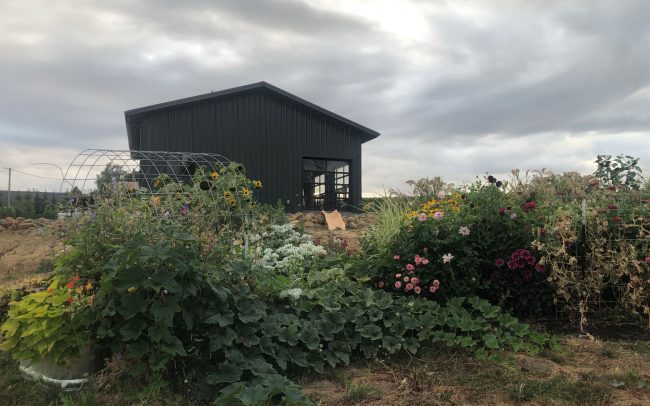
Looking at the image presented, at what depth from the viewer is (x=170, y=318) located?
2287 mm

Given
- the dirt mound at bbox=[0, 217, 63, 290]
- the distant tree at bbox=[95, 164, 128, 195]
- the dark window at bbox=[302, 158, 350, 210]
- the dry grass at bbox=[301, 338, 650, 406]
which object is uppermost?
the dark window at bbox=[302, 158, 350, 210]

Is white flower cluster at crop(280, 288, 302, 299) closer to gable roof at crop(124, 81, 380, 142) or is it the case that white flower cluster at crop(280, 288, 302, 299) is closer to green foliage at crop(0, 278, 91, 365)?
green foliage at crop(0, 278, 91, 365)

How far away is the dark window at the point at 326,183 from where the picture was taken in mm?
14781

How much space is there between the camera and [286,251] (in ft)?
15.9

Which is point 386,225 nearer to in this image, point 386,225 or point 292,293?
point 386,225

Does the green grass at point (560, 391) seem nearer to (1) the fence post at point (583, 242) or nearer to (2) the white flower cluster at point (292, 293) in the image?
(2) the white flower cluster at point (292, 293)

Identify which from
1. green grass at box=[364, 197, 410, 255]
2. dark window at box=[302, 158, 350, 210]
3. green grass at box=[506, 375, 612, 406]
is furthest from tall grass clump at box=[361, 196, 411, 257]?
dark window at box=[302, 158, 350, 210]

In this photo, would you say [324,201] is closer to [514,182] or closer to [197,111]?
[197,111]

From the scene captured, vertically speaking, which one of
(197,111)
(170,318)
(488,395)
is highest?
(197,111)

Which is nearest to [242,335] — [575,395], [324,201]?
[575,395]

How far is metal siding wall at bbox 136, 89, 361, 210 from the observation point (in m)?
13.2

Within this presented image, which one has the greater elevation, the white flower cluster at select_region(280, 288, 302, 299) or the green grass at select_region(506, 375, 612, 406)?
the white flower cluster at select_region(280, 288, 302, 299)

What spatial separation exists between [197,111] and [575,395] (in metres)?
12.6

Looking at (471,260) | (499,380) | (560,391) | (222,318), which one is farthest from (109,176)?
(560,391)
